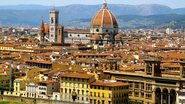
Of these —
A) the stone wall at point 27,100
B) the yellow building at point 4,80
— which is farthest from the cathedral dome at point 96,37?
the stone wall at point 27,100

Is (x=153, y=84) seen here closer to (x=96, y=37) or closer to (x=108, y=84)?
(x=108, y=84)

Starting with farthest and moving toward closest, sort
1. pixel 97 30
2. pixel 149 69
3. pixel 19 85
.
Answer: pixel 97 30 → pixel 19 85 → pixel 149 69

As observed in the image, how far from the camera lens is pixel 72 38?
170500 mm

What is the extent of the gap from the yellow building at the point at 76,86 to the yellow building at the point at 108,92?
0.75 meters

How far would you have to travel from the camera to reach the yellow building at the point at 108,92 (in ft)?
187

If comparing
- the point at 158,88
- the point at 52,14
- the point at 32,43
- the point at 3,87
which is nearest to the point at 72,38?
the point at 52,14

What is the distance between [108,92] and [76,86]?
4502 mm

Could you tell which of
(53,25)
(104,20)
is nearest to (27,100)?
(104,20)

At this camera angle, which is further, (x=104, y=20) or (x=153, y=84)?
(x=104, y=20)

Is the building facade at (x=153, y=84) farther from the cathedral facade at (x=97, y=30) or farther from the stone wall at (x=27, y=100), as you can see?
the cathedral facade at (x=97, y=30)

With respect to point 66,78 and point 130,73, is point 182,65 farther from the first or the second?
point 66,78

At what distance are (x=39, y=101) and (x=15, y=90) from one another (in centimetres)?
625

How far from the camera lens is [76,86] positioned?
6038 cm

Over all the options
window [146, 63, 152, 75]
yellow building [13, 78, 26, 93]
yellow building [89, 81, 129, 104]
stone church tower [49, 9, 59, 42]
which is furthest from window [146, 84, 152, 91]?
stone church tower [49, 9, 59, 42]
